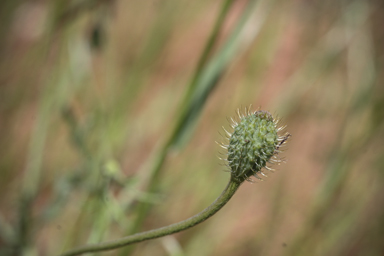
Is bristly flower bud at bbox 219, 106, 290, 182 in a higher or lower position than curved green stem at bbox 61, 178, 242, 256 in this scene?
higher

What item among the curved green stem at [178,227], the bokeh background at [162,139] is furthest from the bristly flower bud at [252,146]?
the bokeh background at [162,139]

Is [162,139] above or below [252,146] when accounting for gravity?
below

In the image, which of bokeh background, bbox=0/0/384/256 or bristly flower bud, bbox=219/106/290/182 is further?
bokeh background, bbox=0/0/384/256

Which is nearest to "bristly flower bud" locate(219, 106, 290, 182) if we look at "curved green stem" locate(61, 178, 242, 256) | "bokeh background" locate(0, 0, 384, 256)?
"curved green stem" locate(61, 178, 242, 256)

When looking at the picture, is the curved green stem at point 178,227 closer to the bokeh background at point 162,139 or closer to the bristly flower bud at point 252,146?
the bristly flower bud at point 252,146

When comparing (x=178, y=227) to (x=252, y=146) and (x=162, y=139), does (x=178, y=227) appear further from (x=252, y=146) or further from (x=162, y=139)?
(x=162, y=139)

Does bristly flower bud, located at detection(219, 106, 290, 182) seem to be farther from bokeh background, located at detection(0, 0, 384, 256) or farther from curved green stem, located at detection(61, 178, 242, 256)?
bokeh background, located at detection(0, 0, 384, 256)

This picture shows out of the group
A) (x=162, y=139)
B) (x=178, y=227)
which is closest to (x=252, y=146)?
(x=178, y=227)
